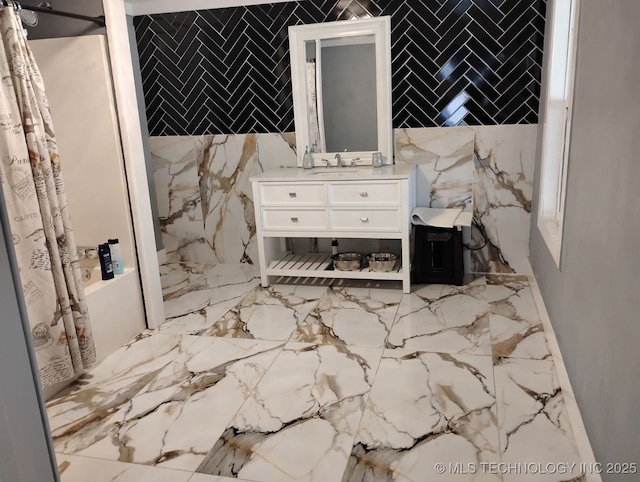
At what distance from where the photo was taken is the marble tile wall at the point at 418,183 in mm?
3715

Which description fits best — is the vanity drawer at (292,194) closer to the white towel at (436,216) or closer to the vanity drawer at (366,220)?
the vanity drawer at (366,220)

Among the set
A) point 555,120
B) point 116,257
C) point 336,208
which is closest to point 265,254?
point 336,208

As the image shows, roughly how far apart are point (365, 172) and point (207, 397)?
1.87m

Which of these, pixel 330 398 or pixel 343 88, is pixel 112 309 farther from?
pixel 343 88

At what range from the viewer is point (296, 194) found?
3621 mm

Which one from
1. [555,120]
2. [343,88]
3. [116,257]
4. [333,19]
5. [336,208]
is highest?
[333,19]

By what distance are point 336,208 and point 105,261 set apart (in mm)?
1485

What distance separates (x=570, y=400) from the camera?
2143 millimetres

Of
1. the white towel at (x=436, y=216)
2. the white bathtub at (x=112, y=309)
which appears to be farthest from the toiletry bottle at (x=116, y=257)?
the white towel at (x=436, y=216)

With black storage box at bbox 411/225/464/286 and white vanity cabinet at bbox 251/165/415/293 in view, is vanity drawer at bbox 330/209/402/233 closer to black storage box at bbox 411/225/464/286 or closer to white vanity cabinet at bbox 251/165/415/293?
white vanity cabinet at bbox 251/165/415/293

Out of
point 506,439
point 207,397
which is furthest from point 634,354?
point 207,397

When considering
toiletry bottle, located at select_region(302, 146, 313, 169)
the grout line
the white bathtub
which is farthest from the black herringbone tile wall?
the white bathtub

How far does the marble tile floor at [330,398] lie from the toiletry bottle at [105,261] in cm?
43

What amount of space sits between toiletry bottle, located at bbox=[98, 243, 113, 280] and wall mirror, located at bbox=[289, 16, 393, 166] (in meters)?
1.72
